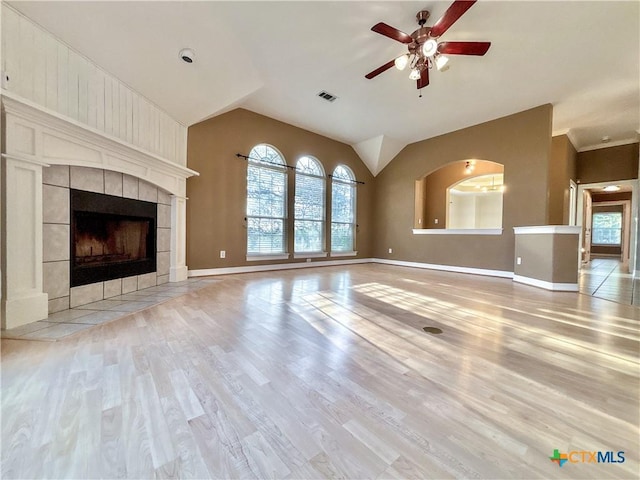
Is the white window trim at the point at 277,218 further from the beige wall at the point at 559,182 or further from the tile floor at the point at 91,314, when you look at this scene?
the beige wall at the point at 559,182

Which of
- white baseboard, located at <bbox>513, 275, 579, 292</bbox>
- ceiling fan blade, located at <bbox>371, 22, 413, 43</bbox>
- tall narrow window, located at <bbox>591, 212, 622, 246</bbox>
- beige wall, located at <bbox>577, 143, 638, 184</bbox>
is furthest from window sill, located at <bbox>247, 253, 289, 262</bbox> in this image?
tall narrow window, located at <bbox>591, 212, 622, 246</bbox>

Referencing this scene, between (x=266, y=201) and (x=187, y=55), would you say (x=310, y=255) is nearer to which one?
(x=266, y=201)

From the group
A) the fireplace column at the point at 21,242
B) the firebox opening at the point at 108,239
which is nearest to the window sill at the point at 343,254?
the firebox opening at the point at 108,239

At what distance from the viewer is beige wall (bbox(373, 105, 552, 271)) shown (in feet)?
15.2

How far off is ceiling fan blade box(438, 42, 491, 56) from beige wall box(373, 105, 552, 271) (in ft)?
9.87

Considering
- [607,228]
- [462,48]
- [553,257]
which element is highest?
[462,48]

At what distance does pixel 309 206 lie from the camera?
613 centimetres

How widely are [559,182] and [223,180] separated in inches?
290

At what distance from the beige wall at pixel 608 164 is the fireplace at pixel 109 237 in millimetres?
10170

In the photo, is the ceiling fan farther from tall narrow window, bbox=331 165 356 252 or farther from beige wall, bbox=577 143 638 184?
beige wall, bbox=577 143 638 184

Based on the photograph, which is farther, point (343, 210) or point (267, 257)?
point (343, 210)

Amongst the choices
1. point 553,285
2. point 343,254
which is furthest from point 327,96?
point 553,285

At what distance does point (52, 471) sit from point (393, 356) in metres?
1.66

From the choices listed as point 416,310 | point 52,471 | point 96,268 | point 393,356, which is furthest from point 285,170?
point 52,471
